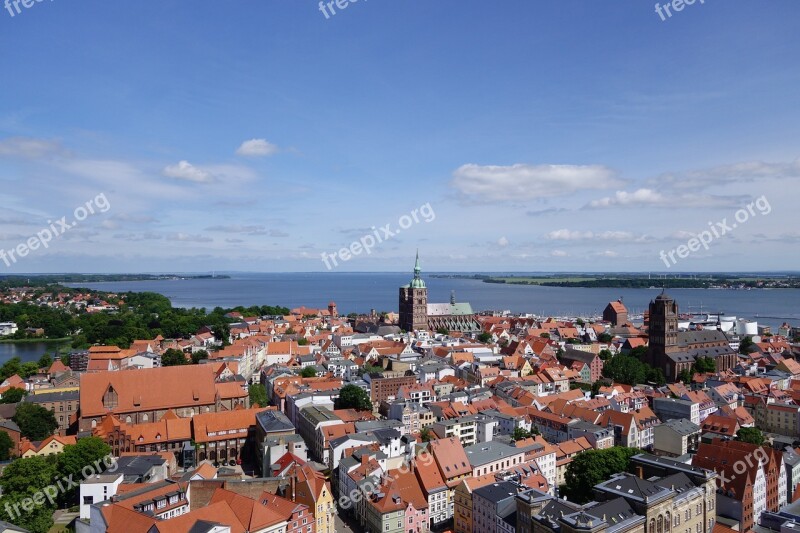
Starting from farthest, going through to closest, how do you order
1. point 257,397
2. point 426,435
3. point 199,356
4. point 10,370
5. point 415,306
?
point 415,306
point 199,356
point 10,370
point 257,397
point 426,435

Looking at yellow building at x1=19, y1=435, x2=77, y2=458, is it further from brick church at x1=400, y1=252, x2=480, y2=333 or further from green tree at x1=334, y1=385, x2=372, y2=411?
brick church at x1=400, y1=252, x2=480, y2=333

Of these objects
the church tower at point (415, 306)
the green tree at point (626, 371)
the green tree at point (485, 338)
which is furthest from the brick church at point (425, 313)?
the green tree at point (626, 371)

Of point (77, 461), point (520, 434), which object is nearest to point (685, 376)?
point (520, 434)

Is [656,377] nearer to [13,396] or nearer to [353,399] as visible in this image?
[353,399]

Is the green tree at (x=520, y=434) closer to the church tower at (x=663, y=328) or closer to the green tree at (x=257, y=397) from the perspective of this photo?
the green tree at (x=257, y=397)

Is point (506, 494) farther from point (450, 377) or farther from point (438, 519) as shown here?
point (450, 377)

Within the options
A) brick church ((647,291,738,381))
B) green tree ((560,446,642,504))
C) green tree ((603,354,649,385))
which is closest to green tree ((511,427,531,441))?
green tree ((560,446,642,504))
